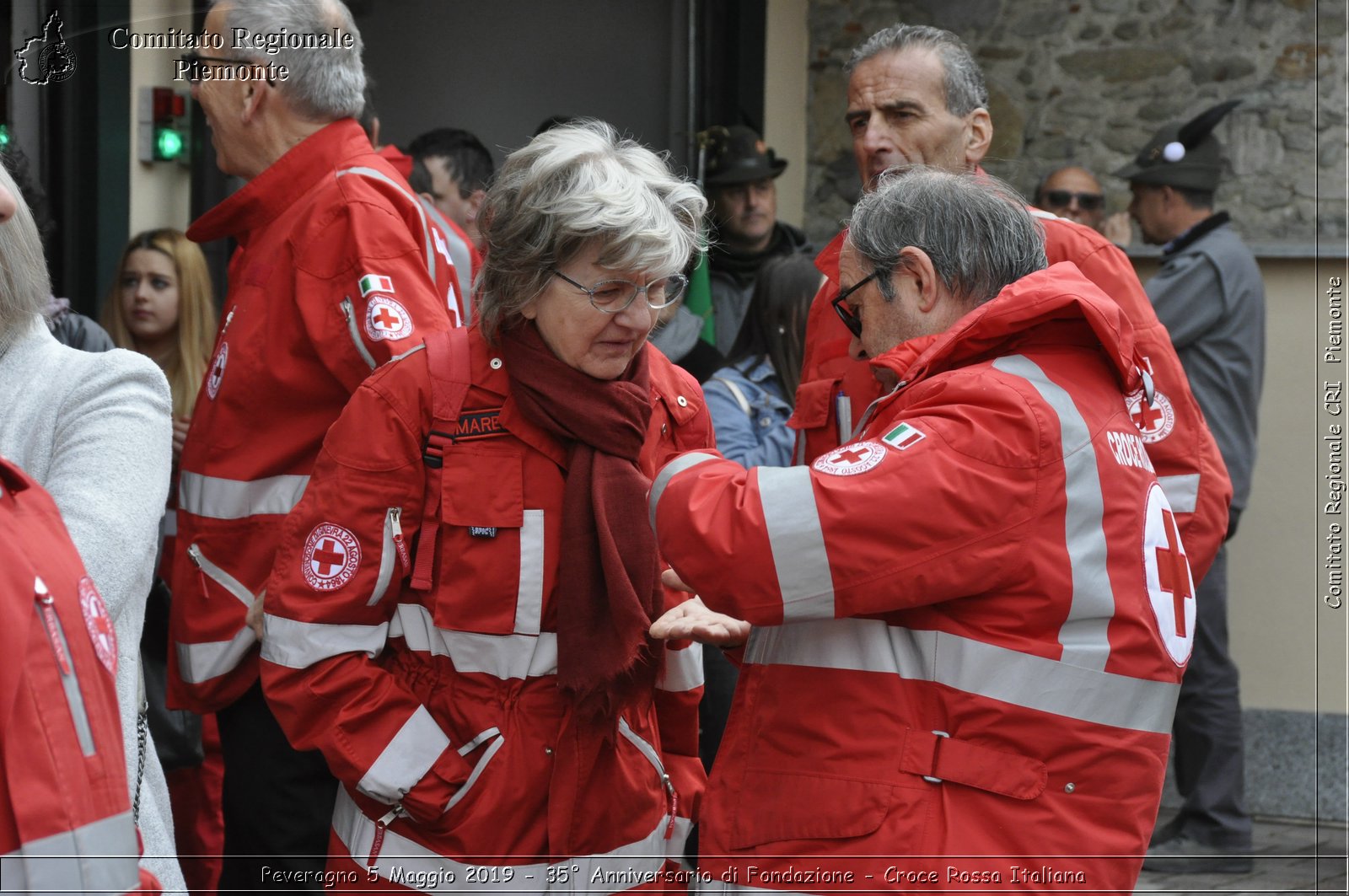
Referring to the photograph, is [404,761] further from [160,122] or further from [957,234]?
[160,122]

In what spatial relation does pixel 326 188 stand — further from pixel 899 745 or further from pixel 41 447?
pixel 899 745

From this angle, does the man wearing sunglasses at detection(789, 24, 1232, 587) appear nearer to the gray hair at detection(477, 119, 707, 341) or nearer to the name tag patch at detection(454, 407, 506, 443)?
the gray hair at detection(477, 119, 707, 341)

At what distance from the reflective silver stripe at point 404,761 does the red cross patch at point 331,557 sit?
0.26 m

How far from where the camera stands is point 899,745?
2.21 m

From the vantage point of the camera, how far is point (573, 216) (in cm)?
258

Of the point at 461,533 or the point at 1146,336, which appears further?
the point at 1146,336

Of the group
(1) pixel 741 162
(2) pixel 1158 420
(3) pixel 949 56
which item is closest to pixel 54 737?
(2) pixel 1158 420

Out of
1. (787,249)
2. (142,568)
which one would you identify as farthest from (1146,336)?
(787,249)

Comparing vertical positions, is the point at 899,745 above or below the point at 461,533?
below

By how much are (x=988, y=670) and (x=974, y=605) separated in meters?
0.09

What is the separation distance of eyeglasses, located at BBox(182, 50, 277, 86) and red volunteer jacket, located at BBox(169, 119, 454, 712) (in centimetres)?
40

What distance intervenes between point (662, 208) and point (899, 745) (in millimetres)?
1019

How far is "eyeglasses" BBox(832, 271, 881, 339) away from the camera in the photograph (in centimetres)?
250

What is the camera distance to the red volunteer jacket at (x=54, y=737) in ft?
4.90
